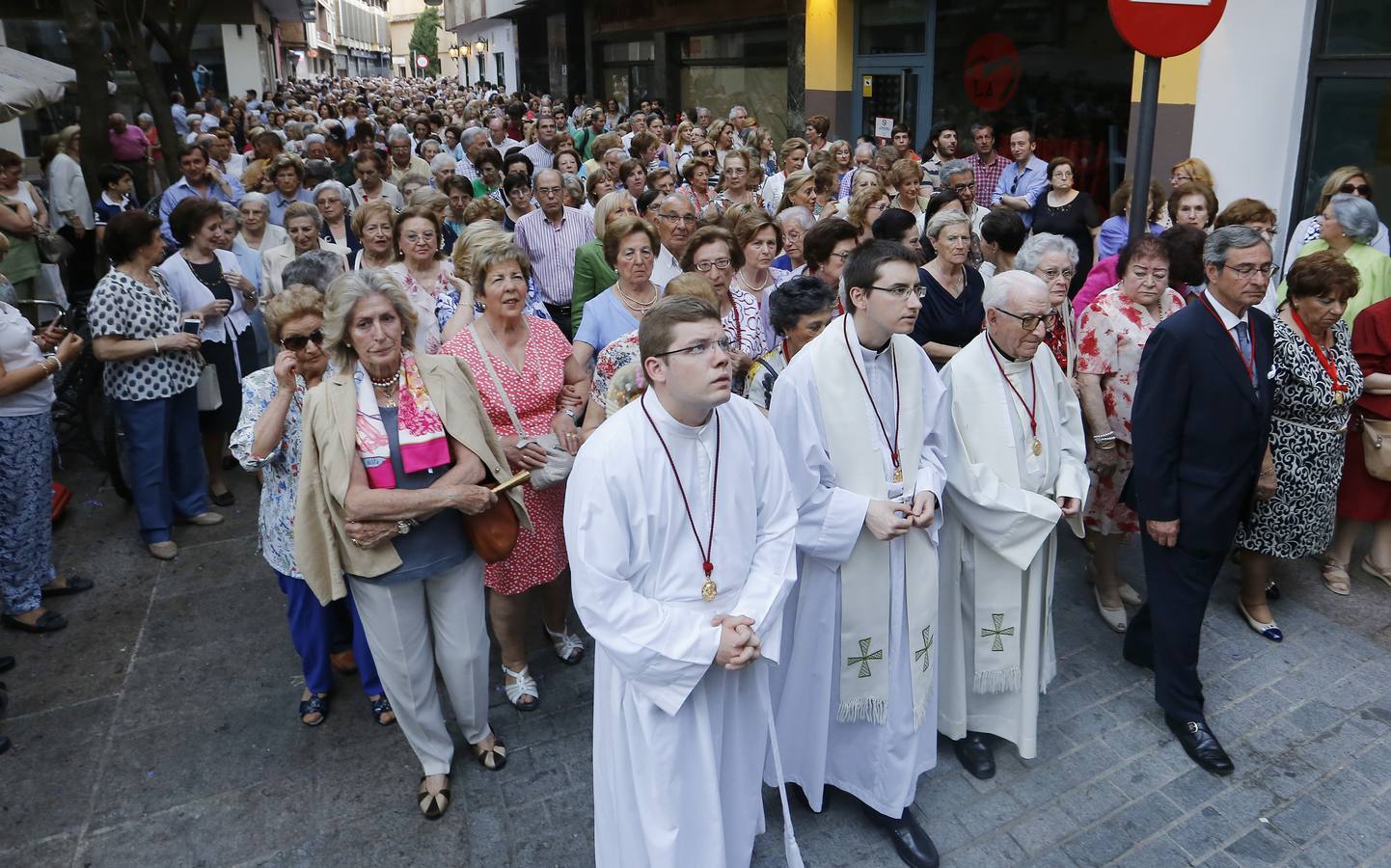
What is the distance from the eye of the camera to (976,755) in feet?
12.8

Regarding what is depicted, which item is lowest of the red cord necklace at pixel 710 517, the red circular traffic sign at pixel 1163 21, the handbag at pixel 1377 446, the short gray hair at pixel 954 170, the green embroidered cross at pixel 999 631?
the green embroidered cross at pixel 999 631

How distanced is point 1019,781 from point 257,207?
19.5 feet

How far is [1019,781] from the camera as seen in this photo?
383 cm

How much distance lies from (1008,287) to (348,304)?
7.71 ft

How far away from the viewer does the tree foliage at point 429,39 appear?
105125 millimetres

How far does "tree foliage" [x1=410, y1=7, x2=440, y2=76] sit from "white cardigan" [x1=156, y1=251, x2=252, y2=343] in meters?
108

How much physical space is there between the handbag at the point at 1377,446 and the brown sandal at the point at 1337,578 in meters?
0.52

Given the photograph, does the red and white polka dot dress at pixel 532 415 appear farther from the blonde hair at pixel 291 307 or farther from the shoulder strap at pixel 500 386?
the blonde hair at pixel 291 307

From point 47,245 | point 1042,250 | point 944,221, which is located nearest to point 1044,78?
point 944,221

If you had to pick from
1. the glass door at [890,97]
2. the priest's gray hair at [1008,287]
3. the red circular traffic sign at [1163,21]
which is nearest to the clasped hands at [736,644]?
the priest's gray hair at [1008,287]

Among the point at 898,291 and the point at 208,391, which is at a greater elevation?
the point at 898,291

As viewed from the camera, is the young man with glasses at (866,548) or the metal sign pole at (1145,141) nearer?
the young man with glasses at (866,548)

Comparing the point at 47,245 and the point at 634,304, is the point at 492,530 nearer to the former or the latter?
the point at 634,304

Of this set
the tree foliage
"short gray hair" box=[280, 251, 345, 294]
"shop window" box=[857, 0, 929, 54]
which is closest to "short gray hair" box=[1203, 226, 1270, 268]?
"short gray hair" box=[280, 251, 345, 294]
